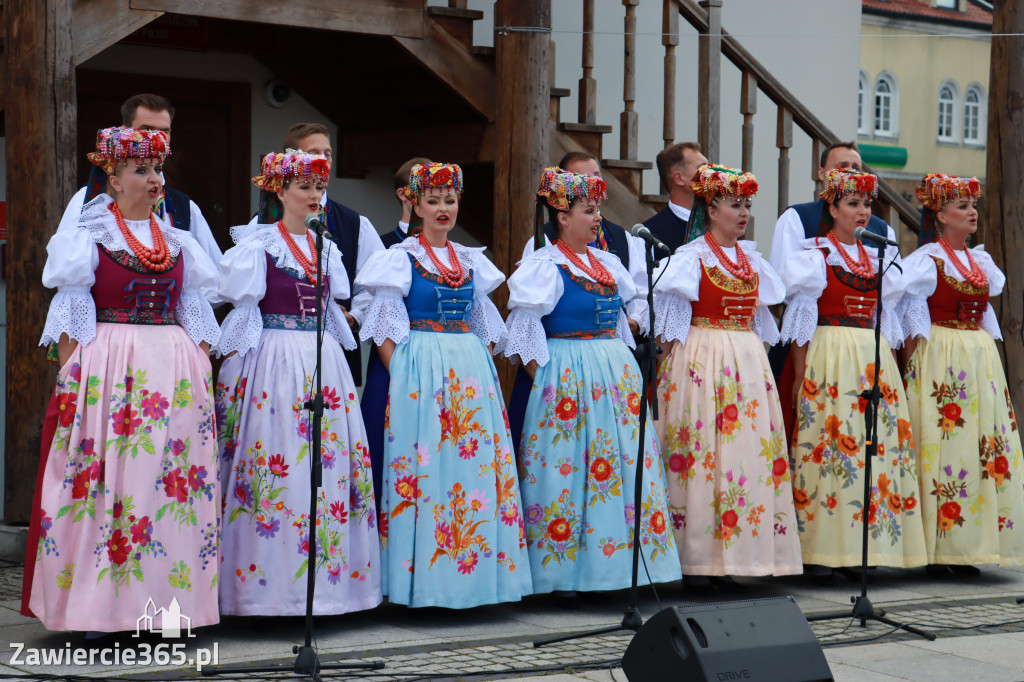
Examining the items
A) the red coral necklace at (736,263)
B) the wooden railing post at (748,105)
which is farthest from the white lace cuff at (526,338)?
the wooden railing post at (748,105)

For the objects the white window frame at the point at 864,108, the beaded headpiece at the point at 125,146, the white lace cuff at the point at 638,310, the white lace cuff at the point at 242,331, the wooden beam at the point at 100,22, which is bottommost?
the white lace cuff at the point at 242,331

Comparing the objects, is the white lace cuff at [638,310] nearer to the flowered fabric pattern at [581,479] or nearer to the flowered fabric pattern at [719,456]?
the flowered fabric pattern at [719,456]

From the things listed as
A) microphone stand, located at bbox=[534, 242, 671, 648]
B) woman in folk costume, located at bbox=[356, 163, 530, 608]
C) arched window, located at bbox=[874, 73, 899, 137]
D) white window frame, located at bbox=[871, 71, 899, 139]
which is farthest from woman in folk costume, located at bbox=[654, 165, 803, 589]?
arched window, located at bbox=[874, 73, 899, 137]

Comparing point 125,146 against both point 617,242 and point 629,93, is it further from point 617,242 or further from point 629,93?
point 629,93

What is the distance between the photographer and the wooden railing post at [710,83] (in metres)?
8.03

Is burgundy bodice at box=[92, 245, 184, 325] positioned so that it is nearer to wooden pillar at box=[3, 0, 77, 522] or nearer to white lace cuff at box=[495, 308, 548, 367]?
white lace cuff at box=[495, 308, 548, 367]

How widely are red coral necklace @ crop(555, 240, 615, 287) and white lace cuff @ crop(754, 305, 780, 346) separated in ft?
2.54

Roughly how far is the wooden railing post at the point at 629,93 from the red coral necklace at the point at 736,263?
1.98 meters

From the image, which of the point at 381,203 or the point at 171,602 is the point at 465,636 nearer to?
the point at 171,602

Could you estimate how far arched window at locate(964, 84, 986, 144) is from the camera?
3619 cm

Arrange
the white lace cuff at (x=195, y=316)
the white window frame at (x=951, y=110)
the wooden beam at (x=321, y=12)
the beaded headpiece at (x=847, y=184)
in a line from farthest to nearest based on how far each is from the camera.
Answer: the white window frame at (x=951, y=110)
the wooden beam at (x=321, y=12)
the beaded headpiece at (x=847, y=184)
the white lace cuff at (x=195, y=316)

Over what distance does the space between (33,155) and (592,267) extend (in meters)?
2.41

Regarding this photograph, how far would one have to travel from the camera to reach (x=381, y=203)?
8.91 m

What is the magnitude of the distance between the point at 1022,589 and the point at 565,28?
456 centimetres
